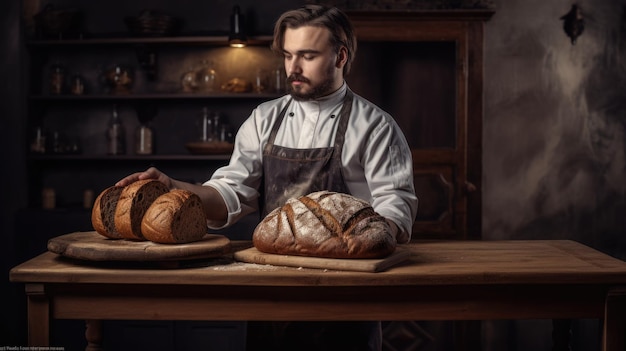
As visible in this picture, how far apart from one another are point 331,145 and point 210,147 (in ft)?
7.67

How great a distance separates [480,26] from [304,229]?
3.07 meters

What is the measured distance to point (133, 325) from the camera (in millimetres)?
4332

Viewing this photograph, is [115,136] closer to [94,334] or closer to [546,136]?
[94,334]

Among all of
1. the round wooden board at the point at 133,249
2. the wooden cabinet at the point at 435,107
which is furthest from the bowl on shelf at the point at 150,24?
the round wooden board at the point at 133,249

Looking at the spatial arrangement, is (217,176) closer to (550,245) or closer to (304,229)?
(304,229)

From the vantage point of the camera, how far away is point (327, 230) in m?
1.95

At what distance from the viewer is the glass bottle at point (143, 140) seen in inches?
194

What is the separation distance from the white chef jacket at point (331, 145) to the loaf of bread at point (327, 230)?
308 mm

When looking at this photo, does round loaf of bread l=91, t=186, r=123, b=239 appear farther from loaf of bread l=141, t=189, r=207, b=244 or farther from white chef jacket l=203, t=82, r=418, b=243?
white chef jacket l=203, t=82, r=418, b=243

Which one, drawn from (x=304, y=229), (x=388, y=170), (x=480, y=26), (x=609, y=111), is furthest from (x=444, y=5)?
(x=304, y=229)

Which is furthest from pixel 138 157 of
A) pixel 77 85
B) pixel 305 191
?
pixel 305 191

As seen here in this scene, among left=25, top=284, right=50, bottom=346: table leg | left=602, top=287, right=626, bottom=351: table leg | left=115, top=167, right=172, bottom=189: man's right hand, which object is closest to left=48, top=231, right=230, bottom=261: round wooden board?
left=25, top=284, right=50, bottom=346: table leg

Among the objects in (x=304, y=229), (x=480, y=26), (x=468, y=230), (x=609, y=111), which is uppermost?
(x=480, y=26)

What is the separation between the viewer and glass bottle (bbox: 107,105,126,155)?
493cm
